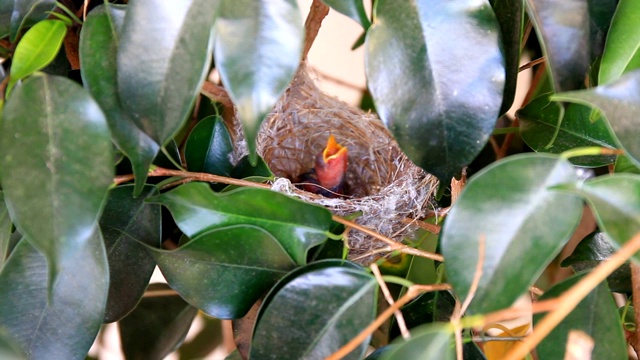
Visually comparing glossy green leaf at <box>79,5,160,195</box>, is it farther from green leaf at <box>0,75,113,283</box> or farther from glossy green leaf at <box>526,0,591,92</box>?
glossy green leaf at <box>526,0,591,92</box>

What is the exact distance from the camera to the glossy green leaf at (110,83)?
0.40 m

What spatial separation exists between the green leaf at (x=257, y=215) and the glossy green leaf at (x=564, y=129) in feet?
0.64

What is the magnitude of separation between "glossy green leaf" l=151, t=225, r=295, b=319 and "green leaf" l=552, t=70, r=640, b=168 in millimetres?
222

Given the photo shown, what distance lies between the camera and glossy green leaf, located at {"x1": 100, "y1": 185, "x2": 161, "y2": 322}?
0.50 meters

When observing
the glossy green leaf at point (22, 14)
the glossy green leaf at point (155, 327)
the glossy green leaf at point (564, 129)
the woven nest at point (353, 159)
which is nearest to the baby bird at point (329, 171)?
the woven nest at point (353, 159)

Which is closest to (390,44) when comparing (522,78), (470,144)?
(470,144)

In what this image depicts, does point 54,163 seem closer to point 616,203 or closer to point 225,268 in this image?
point 225,268

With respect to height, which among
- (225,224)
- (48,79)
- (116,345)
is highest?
(48,79)

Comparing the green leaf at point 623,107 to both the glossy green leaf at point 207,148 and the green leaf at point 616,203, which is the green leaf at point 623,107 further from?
the glossy green leaf at point 207,148

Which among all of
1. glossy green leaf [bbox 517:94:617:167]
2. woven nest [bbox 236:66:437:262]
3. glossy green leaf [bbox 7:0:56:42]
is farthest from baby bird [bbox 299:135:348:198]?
glossy green leaf [bbox 7:0:56:42]

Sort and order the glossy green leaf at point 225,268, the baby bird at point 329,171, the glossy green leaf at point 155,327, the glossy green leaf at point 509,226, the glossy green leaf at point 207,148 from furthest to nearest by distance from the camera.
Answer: the baby bird at point 329,171
the glossy green leaf at point 155,327
the glossy green leaf at point 207,148
the glossy green leaf at point 225,268
the glossy green leaf at point 509,226

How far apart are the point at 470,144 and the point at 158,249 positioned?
9.5 inches

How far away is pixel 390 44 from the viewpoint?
0.40 m

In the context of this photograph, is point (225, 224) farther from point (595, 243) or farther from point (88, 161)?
point (595, 243)
